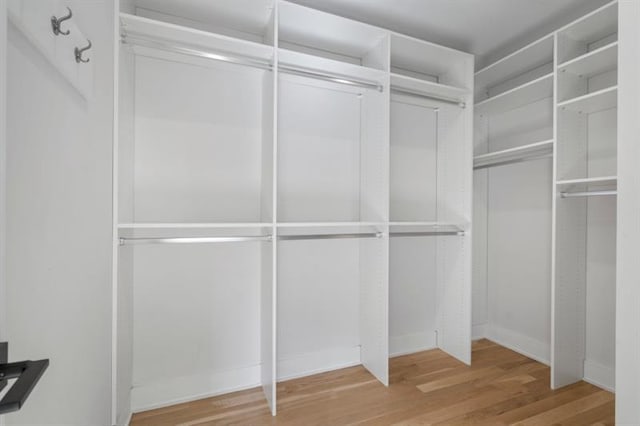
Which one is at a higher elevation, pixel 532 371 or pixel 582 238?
pixel 582 238

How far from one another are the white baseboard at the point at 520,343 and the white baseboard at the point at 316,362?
1.38 m

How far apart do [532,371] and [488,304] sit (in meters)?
0.68

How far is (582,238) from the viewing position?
2225 mm

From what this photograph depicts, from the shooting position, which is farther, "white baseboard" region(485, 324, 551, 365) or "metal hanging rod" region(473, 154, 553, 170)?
"white baseboard" region(485, 324, 551, 365)

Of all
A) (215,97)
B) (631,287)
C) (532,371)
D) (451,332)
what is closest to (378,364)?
(451,332)

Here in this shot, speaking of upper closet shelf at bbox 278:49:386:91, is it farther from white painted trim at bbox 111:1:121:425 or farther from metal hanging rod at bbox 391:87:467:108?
white painted trim at bbox 111:1:121:425

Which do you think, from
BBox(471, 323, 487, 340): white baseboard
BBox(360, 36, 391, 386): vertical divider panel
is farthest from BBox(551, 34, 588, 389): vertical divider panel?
BBox(360, 36, 391, 386): vertical divider panel

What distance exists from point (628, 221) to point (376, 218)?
133 cm

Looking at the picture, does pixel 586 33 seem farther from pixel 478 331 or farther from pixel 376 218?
pixel 478 331

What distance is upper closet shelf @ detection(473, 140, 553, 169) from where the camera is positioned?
2211 millimetres

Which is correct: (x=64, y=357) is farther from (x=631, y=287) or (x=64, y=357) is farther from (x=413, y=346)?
(x=413, y=346)

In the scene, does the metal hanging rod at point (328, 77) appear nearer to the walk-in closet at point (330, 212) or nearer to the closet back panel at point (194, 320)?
the walk-in closet at point (330, 212)

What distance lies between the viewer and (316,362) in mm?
2312

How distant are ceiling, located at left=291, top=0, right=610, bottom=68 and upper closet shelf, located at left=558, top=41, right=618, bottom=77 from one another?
0.40 metres
